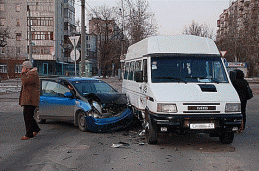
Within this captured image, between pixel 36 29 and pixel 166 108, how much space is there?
2604 inches

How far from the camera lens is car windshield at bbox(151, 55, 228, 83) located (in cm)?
785

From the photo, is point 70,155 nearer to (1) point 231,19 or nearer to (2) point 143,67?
(2) point 143,67

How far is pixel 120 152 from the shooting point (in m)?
6.75

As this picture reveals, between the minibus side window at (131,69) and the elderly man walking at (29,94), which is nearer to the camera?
the elderly man walking at (29,94)

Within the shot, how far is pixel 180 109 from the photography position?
6941 millimetres

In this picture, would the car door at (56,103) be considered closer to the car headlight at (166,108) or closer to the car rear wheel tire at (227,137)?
the car headlight at (166,108)

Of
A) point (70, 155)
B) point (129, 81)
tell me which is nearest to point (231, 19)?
point (129, 81)

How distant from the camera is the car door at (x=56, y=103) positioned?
9477mm

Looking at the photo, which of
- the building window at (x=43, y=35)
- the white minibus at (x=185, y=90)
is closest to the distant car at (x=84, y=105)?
the white minibus at (x=185, y=90)

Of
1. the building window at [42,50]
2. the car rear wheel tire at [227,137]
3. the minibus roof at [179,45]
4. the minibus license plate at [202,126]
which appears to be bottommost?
the car rear wheel tire at [227,137]

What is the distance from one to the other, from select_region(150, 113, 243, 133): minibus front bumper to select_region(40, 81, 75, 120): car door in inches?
130

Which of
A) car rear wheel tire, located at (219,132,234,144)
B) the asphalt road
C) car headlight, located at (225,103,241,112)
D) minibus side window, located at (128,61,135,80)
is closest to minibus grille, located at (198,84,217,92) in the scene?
car headlight, located at (225,103,241,112)

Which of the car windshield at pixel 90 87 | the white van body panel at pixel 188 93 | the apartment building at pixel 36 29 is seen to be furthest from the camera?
the apartment building at pixel 36 29

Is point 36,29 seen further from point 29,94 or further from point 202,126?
point 202,126
